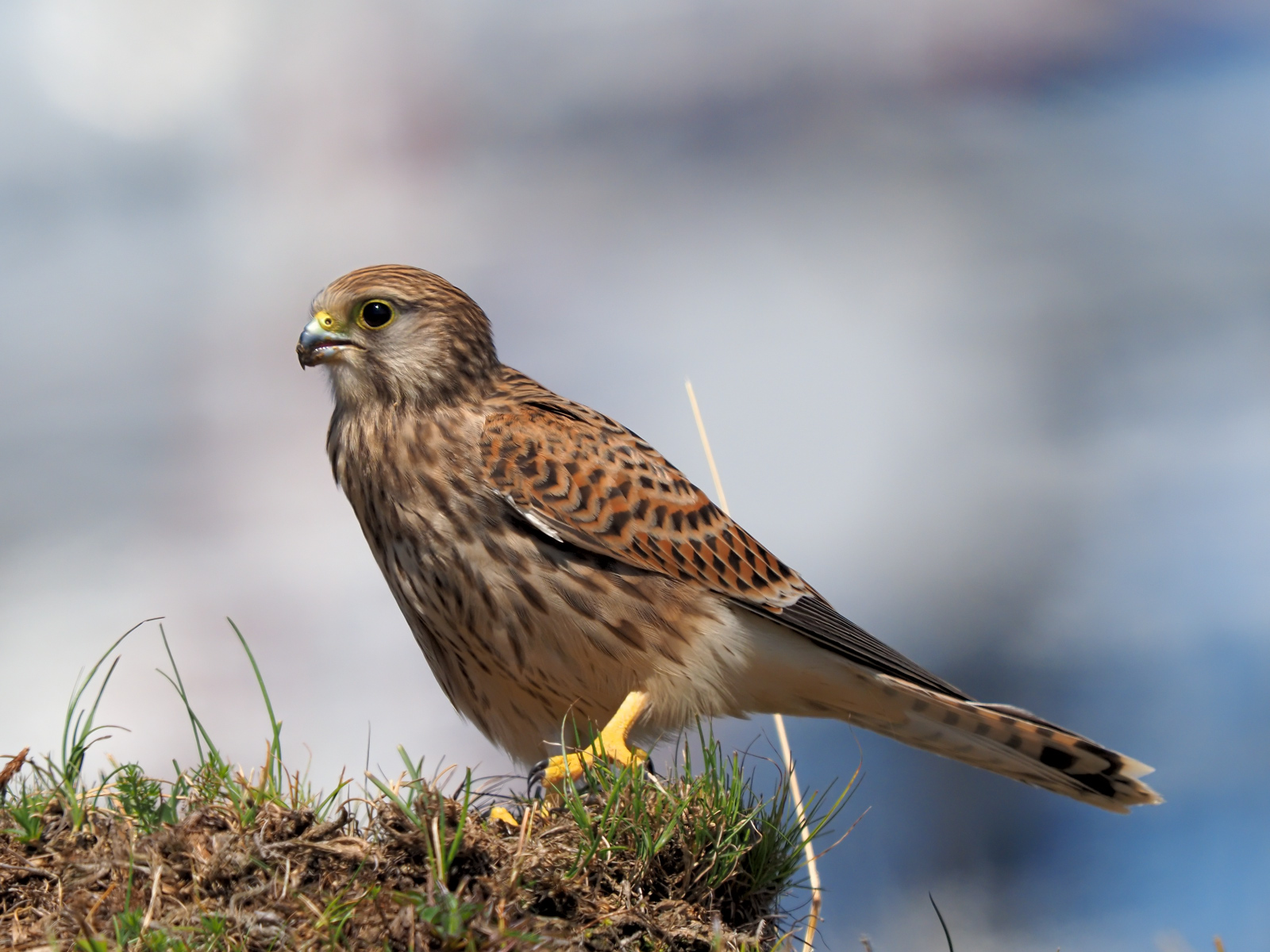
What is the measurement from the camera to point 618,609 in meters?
3.47

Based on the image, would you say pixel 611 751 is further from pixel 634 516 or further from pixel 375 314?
pixel 375 314

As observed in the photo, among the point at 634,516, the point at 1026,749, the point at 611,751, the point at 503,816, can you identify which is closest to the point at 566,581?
the point at 634,516

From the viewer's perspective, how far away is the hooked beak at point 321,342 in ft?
12.2

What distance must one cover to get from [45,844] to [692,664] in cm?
188

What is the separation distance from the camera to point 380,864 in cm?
225

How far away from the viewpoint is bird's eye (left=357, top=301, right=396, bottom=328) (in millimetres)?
3795

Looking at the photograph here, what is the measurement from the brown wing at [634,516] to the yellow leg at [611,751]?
0.47m

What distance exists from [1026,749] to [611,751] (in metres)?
1.53

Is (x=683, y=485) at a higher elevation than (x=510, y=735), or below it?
higher

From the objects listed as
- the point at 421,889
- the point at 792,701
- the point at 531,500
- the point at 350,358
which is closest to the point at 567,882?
the point at 421,889

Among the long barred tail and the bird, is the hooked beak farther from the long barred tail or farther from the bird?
the long barred tail

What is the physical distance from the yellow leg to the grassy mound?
141mm

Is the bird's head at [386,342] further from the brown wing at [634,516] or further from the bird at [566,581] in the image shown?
the brown wing at [634,516]

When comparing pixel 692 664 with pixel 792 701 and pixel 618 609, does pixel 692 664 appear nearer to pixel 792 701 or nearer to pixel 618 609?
pixel 618 609
